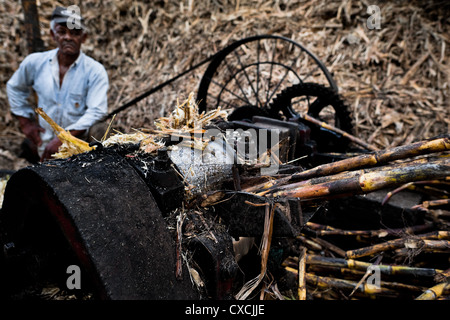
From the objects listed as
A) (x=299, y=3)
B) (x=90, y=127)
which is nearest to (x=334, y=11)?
(x=299, y=3)

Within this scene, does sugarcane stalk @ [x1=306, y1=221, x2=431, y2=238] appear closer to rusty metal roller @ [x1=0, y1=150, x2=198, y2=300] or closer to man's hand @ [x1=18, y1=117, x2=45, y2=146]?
rusty metal roller @ [x1=0, y1=150, x2=198, y2=300]

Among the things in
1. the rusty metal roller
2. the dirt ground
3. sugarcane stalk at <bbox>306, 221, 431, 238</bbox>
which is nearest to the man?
the dirt ground

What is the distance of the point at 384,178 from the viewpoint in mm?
1636

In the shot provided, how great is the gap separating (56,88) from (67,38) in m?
0.76

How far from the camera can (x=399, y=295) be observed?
2.44 m

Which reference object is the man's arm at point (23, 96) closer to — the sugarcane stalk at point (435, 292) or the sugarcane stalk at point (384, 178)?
the sugarcane stalk at point (384, 178)

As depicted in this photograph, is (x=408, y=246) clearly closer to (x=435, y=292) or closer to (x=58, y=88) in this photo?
(x=435, y=292)

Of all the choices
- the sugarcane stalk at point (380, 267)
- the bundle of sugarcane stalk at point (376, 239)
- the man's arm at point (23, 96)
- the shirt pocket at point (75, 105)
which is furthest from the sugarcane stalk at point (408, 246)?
the man's arm at point (23, 96)

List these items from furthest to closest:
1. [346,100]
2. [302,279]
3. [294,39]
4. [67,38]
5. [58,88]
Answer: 1. [294,39]
2. [346,100]
3. [58,88]
4. [67,38]
5. [302,279]

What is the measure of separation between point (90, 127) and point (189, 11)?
5246 mm

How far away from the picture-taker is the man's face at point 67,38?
4534 millimetres

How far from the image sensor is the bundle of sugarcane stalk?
1673 mm

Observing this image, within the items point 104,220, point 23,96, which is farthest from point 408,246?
point 23,96
